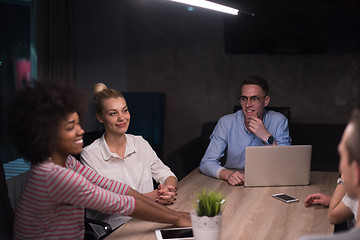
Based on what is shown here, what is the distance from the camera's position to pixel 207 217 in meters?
1.53

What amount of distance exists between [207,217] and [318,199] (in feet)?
2.75

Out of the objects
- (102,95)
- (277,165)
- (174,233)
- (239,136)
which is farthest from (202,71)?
(174,233)

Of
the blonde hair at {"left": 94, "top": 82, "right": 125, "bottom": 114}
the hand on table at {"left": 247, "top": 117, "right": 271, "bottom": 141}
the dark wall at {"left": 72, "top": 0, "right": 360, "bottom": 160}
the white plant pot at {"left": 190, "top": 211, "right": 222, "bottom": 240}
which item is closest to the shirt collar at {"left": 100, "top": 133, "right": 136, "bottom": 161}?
the blonde hair at {"left": 94, "top": 82, "right": 125, "bottom": 114}

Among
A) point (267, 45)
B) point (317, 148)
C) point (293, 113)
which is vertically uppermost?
point (267, 45)

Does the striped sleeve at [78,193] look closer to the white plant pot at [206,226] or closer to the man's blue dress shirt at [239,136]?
the white plant pot at [206,226]

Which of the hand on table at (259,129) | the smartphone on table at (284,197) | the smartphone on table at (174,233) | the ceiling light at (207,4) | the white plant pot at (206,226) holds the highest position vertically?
the ceiling light at (207,4)

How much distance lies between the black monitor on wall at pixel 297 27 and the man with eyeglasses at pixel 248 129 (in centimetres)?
141

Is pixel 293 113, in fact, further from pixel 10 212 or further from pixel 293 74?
pixel 10 212

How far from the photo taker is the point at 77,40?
491 centimetres

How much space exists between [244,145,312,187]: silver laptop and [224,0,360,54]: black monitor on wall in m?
2.20

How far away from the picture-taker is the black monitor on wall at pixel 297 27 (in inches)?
168

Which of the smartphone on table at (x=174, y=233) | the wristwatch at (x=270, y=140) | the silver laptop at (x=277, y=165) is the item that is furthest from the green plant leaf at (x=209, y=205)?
the wristwatch at (x=270, y=140)

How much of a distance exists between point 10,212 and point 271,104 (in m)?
3.33

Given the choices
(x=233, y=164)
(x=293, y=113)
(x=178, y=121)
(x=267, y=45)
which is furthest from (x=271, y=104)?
(x=233, y=164)
